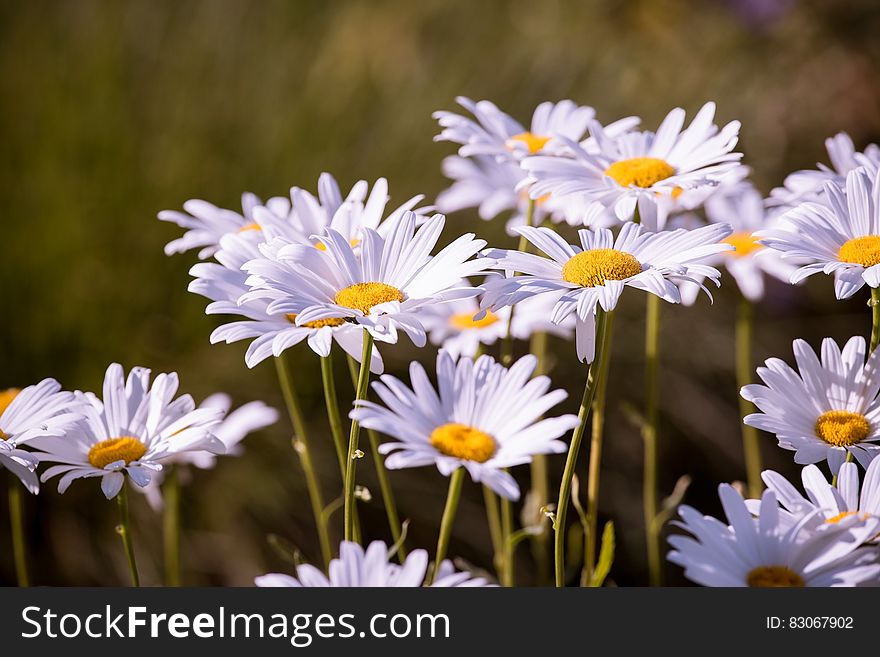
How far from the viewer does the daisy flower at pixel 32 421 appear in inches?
28.8

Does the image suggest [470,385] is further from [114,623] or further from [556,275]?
[114,623]

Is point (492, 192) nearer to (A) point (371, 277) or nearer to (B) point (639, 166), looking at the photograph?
(B) point (639, 166)

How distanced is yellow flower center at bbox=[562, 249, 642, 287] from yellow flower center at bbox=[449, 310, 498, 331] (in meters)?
0.36

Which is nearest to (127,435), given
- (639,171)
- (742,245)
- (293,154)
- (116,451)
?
(116,451)

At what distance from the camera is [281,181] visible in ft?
7.97

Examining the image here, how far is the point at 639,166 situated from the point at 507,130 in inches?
9.1

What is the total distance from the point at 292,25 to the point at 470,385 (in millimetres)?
3074

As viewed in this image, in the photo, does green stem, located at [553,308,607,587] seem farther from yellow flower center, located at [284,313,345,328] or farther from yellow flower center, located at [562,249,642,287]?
yellow flower center, located at [284,313,345,328]

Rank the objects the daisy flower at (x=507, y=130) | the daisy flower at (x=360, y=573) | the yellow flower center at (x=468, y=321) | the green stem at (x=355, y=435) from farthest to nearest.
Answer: the yellow flower center at (x=468, y=321) < the daisy flower at (x=507, y=130) < the green stem at (x=355, y=435) < the daisy flower at (x=360, y=573)

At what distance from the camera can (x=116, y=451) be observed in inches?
31.8

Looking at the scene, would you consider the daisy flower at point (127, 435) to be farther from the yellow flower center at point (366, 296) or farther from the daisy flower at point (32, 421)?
the yellow flower center at point (366, 296)

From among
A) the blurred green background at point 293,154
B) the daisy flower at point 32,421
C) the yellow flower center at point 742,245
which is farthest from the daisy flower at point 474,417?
the blurred green background at point 293,154

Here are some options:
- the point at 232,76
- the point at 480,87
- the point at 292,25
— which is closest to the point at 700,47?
the point at 480,87

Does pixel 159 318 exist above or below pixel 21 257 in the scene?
below
